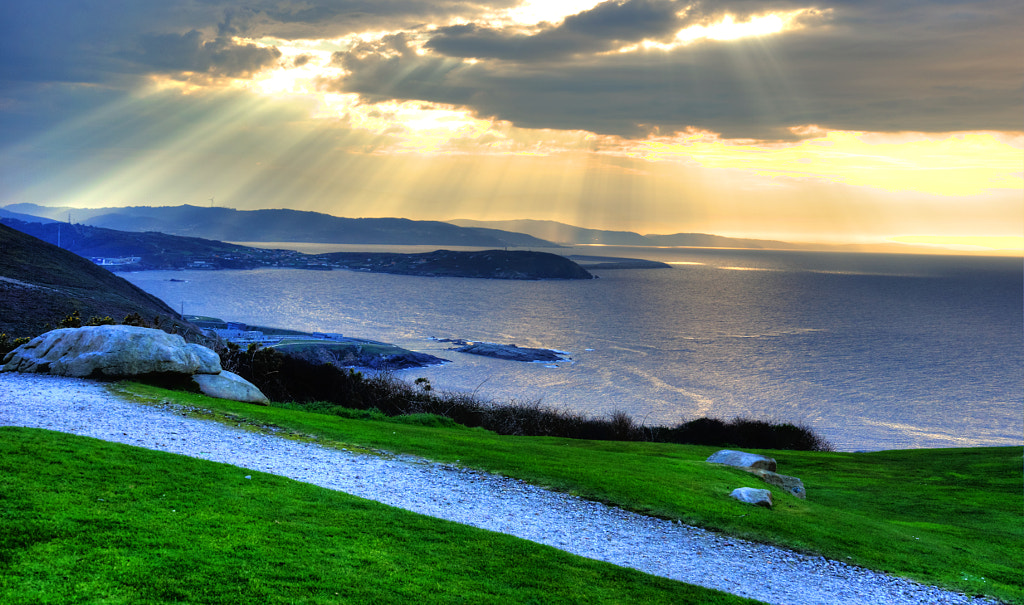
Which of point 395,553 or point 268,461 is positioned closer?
point 395,553

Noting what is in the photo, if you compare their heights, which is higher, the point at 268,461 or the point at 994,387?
the point at 268,461

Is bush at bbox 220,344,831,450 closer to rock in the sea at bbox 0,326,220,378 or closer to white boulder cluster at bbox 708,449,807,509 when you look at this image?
rock in the sea at bbox 0,326,220,378

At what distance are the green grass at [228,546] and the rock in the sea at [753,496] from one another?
6003mm

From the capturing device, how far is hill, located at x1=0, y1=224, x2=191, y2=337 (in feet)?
102

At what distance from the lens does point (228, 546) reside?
7543 millimetres

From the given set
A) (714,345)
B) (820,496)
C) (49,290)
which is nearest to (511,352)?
(714,345)

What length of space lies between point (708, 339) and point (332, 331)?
195 feet

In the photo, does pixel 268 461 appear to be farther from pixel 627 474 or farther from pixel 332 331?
pixel 332 331

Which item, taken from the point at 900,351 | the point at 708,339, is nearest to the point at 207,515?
the point at 708,339

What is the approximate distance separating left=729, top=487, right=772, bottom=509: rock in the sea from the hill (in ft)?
103

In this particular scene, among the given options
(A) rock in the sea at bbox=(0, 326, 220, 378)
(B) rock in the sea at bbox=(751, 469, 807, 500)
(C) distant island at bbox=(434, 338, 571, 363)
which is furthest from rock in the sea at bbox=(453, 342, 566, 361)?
(B) rock in the sea at bbox=(751, 469, 807, 500)

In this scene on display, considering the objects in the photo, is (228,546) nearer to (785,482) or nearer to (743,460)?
(785,482)

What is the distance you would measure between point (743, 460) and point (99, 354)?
2099 cm

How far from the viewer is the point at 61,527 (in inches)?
276
